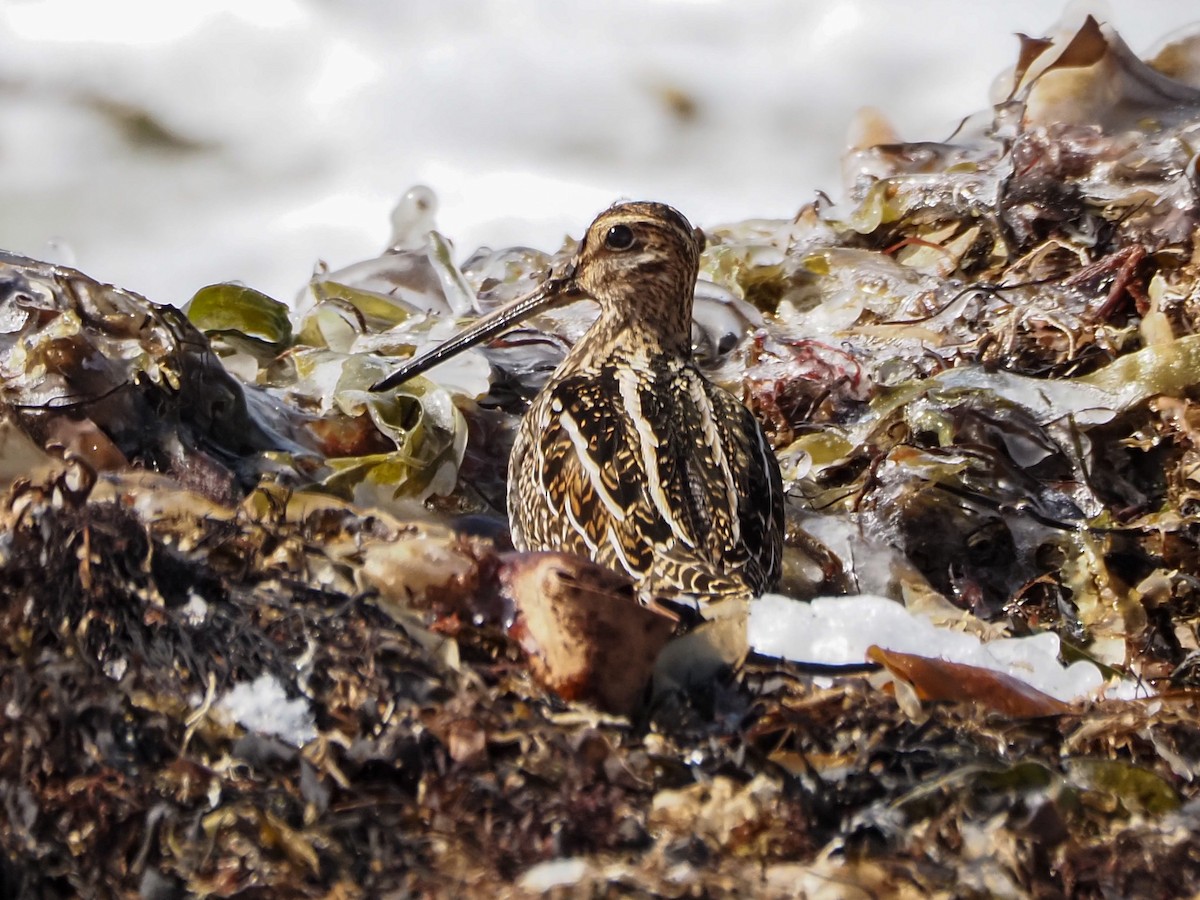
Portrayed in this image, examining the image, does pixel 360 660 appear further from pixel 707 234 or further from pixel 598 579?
pixel 707 234

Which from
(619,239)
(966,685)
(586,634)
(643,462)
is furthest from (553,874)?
(619,239)

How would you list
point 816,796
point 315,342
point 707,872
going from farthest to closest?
point 315,342
point 816,796
point 707,872

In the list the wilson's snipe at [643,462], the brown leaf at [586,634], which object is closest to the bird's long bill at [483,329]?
the wilson's snipe at [643,462]

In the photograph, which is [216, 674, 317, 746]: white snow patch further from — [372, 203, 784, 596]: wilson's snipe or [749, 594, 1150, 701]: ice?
[372, 203, 784, 596]: wilson's snipe

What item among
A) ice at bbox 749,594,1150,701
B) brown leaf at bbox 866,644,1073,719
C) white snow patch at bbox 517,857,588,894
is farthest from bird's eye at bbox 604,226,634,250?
white snow patch at bbox 517,857,588,894

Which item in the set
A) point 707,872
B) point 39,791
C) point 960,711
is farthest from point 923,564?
point 39,791

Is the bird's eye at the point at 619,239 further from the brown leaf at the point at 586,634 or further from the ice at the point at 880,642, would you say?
the brown leaf at the point at 586,634

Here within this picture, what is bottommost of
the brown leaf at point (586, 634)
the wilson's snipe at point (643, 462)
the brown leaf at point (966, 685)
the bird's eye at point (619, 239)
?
the brown leaf at point (966, 685)
